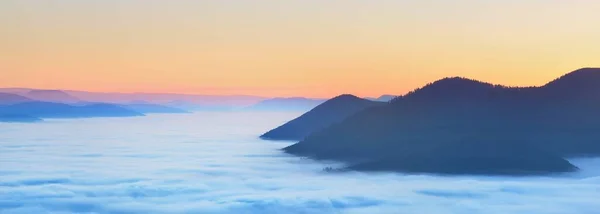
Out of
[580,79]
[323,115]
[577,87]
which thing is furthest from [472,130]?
[323,115]

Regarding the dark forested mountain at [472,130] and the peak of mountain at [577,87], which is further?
the peak of mountain at [577,87]

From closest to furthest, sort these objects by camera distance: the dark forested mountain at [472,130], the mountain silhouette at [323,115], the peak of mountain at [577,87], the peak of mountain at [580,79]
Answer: the dark forested mountain at [472,130] < the peak of mountain at [577,87] < the peak of mountain at [580,79] < the mountain silhouette at [323,115]

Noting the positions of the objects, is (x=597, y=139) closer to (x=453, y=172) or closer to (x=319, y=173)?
(x=453, y=172)

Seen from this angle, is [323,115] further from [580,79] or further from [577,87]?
[580,79]

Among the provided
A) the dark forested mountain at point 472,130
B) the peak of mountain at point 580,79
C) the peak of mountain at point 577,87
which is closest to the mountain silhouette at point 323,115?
the dark forested mountain at point 472,130

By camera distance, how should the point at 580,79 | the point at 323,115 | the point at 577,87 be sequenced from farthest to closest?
the point at 323,115, the point at 580,79, the point at 577,87

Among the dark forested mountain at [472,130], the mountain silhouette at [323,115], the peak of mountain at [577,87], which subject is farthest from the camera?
the mountain silhouette at [323,115]

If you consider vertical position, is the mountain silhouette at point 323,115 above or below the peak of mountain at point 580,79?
below

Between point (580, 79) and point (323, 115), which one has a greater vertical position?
point (580, 79)

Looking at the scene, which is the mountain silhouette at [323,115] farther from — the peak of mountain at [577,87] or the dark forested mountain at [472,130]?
the peak of mountain at [577,87]
